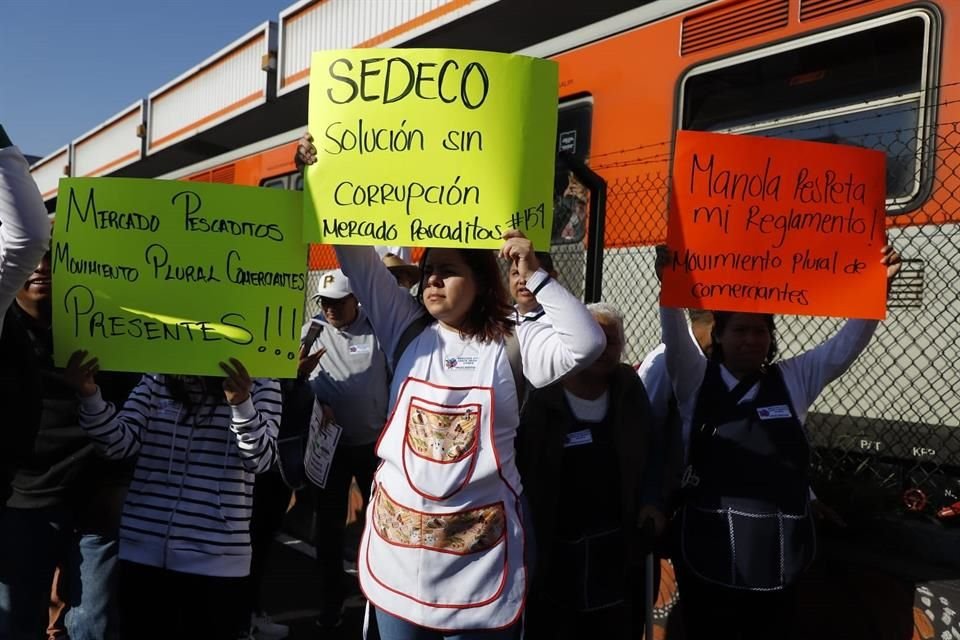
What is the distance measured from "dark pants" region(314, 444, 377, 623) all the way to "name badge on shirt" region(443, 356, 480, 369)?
201cm

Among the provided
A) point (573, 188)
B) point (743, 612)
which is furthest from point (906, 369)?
point (573, 188)

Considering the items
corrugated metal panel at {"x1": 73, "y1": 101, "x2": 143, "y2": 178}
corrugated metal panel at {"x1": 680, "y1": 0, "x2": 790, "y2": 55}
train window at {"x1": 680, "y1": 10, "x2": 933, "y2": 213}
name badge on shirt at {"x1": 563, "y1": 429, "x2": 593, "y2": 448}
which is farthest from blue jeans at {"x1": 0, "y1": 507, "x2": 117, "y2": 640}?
corrugated metal panel at {"x1": 73, "y1": 101, "x2": 143, "y2": 178}

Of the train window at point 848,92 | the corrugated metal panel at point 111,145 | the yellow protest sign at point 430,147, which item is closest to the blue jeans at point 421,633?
the yellow protest sign at point 430,147

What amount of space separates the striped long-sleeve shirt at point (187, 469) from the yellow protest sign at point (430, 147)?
64cm

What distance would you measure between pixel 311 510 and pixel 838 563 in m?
3.40

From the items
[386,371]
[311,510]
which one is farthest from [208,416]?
[311,510]

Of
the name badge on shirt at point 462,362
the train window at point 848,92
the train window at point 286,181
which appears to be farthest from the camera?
the train window at point 286,181

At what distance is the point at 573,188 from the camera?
14.5 ft

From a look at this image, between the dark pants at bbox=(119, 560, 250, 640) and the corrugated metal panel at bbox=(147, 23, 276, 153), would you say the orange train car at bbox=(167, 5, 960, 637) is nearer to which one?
the dark pants at bbox=(119, 560, 250, 640)

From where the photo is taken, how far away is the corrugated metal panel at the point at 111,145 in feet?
41.5

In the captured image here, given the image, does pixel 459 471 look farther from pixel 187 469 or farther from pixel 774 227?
pixel 774 227

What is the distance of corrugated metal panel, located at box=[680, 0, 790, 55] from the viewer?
3.61 meters

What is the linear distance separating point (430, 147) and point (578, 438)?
95cm

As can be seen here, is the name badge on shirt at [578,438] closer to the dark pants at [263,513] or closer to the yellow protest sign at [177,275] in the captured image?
the yellow protest sign at [177,275]
